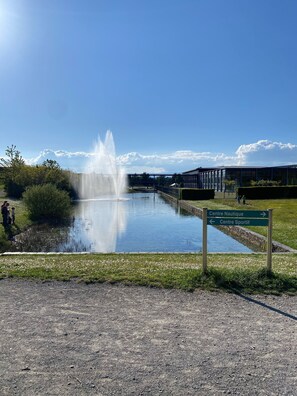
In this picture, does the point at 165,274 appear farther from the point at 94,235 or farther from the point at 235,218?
the point at 94,235

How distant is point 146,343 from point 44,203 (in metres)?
20.8

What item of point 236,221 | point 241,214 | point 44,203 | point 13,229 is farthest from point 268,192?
point 236,221

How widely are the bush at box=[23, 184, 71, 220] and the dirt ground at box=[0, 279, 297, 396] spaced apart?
18540 mm

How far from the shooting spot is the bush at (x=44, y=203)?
75.6 feet

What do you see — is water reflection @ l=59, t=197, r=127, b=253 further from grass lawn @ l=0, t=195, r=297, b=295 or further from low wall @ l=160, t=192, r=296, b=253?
grass lawn @ l=0, t=195, r=297, b=295

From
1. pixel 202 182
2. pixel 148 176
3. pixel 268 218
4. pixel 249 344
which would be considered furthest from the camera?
pixel 148 176

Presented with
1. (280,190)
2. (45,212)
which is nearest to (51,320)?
(45,212)

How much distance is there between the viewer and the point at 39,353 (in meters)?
3.38

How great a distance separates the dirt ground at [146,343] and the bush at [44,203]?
60.8 feet

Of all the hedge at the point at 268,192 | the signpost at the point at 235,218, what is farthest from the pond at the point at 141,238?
the hedge at the point at 268,192

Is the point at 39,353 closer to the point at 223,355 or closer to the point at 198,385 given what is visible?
the point at 198,385

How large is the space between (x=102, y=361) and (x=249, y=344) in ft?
5.09

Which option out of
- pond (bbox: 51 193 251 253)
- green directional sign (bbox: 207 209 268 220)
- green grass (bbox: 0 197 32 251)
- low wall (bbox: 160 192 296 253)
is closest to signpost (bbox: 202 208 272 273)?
green directional sign (bbox: 207 209 268 220)

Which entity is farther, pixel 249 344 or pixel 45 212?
pixel 45 212
